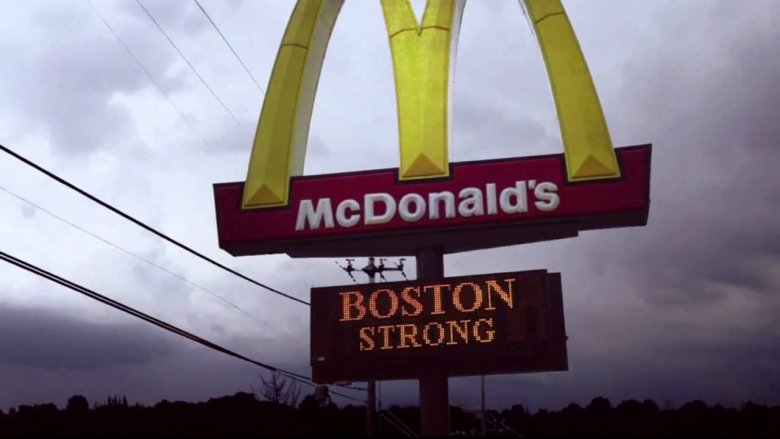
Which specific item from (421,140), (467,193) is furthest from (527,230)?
(421,140)

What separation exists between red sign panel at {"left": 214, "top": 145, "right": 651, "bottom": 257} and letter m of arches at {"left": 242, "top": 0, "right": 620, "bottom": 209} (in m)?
0.25

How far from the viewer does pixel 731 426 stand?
1773 inches

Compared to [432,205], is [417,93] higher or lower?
higher

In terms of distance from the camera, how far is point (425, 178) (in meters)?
16.2

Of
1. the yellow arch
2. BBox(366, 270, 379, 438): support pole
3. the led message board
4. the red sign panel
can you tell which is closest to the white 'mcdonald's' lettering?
the red sign panel

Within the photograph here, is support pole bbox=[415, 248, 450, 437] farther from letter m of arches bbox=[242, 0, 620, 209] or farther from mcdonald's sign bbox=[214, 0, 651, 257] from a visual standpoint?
letter m of arches bbox=[242, 0, 620, 209]

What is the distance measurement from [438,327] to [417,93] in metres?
4.34

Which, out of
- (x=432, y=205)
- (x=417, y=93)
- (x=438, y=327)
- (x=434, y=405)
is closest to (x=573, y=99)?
(x=417, y=93)

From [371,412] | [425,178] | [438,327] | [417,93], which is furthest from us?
[371,412]

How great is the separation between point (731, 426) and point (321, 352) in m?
35.4

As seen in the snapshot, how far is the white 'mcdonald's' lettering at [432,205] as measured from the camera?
51.8ft

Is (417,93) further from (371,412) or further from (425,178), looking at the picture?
(371,412)

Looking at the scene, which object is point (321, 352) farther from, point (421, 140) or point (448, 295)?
point (421, 140)

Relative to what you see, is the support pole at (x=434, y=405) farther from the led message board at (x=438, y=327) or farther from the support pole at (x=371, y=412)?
the support pole at (x=371, y=412)
